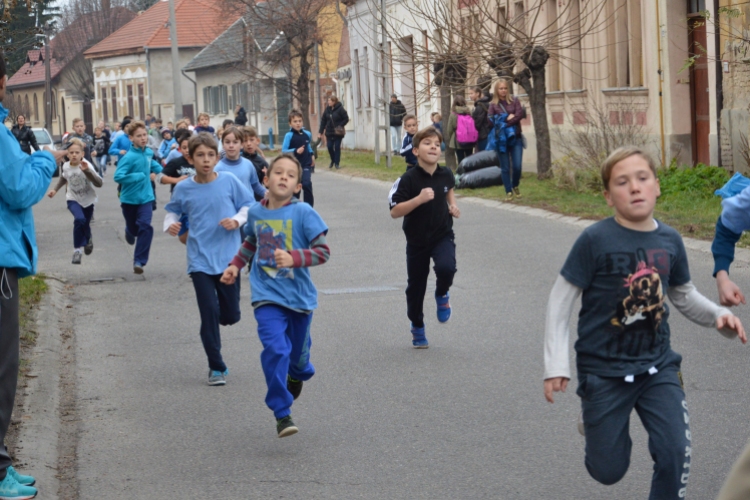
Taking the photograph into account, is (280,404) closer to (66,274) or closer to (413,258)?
(413,258)

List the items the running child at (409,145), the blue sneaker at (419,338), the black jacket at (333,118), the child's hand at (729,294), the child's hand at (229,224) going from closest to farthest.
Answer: the child's hand at (729,294) < the child's hand at (229,224) < the blue sneaker at (419,338) < the running child at (409,145) < the black jacket at (333,118)

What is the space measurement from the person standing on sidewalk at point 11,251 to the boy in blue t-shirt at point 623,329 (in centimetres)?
242

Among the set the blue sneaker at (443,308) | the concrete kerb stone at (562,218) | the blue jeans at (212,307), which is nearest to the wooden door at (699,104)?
the concrete kerb stone at (562,218)

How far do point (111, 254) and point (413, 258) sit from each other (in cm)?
866

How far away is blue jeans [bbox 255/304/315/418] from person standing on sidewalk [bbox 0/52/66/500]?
4.74 feet

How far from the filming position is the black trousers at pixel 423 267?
341 inches

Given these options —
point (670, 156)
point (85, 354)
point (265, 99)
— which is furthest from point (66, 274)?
point (265, 99)

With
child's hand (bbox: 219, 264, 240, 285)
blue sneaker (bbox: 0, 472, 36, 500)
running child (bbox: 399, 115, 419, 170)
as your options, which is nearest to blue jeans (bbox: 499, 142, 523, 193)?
running child (bbox: 399, 115, 419, 170)

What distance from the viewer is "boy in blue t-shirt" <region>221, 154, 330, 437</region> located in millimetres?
6250

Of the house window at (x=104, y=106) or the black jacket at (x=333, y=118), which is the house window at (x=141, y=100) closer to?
the house window at (x=104, y=106)

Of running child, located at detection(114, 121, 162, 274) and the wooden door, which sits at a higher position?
the wooden door

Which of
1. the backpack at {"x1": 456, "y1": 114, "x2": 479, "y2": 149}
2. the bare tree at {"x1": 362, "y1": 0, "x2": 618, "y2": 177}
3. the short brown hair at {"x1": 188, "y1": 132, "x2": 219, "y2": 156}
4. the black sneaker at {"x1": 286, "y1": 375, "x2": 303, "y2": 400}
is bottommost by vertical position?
the black sneaker at {"x1": 286, "y1": 375, "x2": 303, "y2": 400}

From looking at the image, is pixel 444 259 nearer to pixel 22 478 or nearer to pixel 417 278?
pixel 417 278

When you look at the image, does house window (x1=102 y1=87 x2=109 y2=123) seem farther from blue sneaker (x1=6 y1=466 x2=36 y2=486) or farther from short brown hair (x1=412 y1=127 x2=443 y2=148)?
blue sneaker (x1=6 y1=466 x2=36 y2=486)
